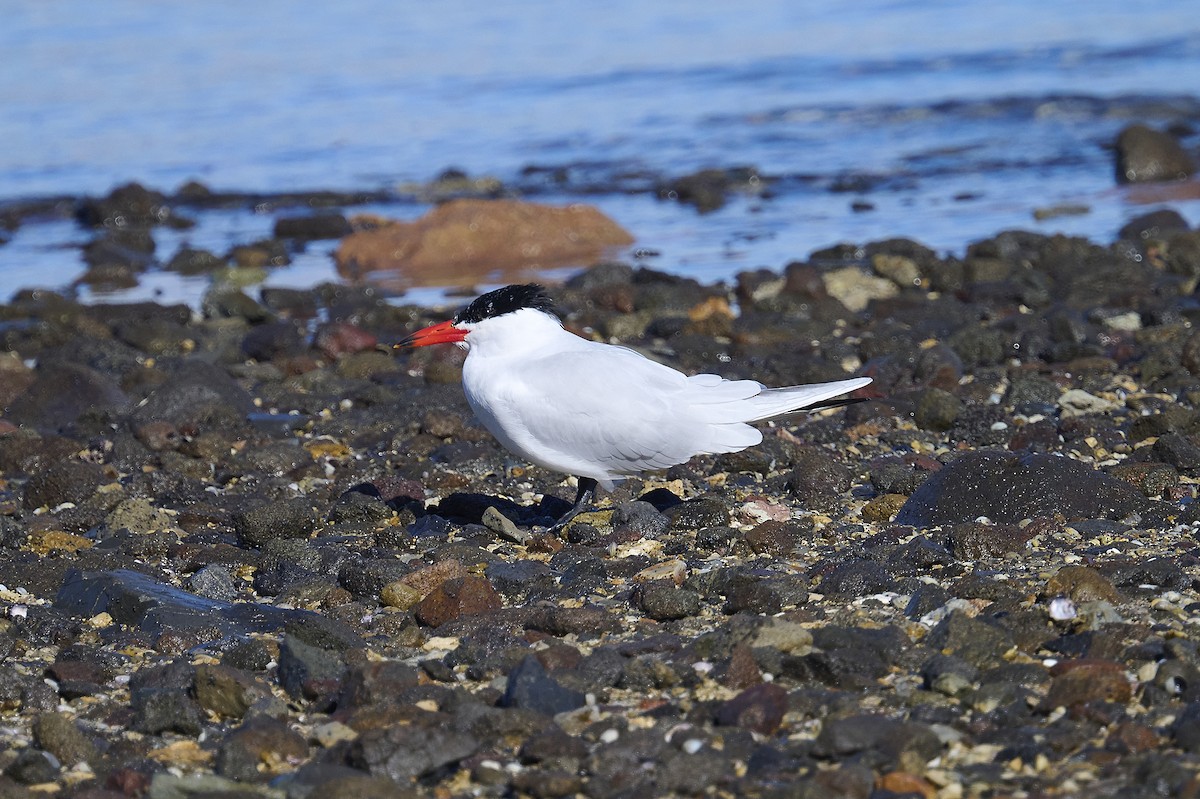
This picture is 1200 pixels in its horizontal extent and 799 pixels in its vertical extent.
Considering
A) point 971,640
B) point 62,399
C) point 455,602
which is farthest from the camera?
point 62,399

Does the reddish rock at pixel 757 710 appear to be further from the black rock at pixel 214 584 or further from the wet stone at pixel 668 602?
the black rock at pixel 214 584

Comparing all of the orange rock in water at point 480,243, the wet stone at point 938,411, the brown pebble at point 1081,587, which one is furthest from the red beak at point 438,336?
the orange rock in water at point 480,243

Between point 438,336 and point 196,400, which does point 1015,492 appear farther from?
point 196,400

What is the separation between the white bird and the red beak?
0.01 m

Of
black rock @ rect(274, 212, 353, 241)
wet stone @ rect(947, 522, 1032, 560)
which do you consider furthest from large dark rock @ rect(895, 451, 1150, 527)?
black rock @ rect(274, 212, 353, 241)

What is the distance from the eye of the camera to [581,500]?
6.07m

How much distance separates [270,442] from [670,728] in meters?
3.95

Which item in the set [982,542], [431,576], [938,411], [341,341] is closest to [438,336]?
[431,576]

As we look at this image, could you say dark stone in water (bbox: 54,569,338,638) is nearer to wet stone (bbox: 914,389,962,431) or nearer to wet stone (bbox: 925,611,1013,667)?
wet stone (bbox: 925,611,1013,667)

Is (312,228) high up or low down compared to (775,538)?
up

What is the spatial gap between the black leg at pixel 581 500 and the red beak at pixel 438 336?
759 millimetres

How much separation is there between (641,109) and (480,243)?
8388mm

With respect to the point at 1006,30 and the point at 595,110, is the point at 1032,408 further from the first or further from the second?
the point at 1006,30

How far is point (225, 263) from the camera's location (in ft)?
45.5
